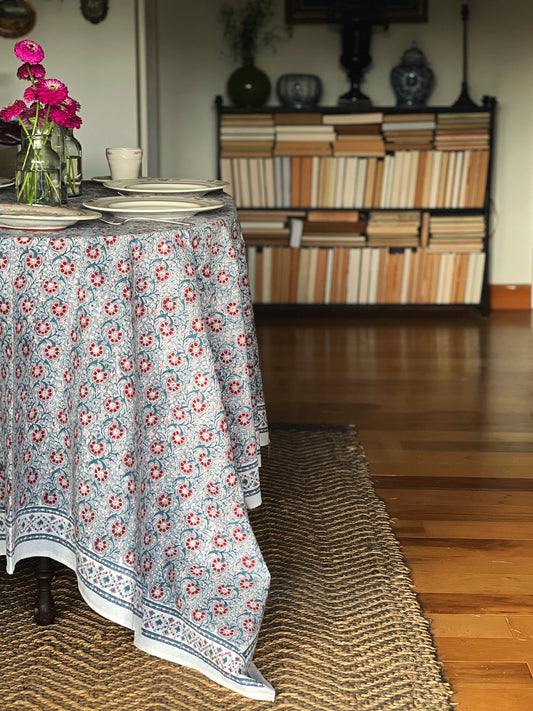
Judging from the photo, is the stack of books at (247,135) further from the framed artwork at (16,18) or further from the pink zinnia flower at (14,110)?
the pink zinnia flower at (14,110)

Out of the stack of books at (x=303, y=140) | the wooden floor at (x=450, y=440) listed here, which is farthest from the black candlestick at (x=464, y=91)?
the wooden floor at (x=450, y=440)

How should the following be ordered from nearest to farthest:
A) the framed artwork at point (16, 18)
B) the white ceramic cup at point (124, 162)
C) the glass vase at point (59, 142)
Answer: the glass vase at point (59, 142)
the white ceramic cup at point (124, 162)
the framed artwork at point (16, 18)

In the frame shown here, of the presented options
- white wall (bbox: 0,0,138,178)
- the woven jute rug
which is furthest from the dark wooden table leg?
white wall (bbox: 0,0,138,178)

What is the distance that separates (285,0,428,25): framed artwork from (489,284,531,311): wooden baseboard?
53.8 inches

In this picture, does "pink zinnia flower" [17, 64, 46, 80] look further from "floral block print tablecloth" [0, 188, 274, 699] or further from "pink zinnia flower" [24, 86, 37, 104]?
"floral block print tablecloth" [0, 188, 274, 699]

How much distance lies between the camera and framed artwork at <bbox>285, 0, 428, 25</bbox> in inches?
180

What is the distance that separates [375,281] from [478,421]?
162cm

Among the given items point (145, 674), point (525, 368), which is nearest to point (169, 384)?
point (145, 674)

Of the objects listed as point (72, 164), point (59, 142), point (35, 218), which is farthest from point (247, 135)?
point (35, 218)

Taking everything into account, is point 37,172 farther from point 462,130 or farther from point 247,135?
point 462,130

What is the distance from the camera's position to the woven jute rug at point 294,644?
1.62m

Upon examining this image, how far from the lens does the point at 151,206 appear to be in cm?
187

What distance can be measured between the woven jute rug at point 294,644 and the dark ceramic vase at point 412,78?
108 inches

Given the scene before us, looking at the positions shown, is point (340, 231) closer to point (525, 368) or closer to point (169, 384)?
point (525, 368)
